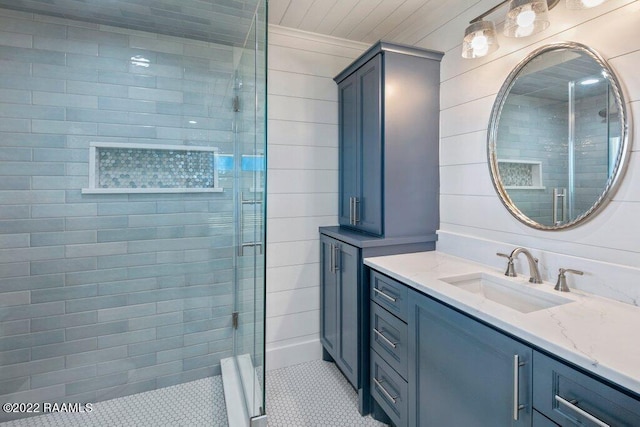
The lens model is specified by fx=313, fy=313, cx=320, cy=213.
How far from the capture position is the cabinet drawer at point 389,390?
151 cm

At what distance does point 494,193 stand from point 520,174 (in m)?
0.17

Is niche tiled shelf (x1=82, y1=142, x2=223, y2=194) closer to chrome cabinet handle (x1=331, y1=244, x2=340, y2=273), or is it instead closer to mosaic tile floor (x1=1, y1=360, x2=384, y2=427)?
chrome cabinet handle (x1=331, y1=244, x2=340, y2=273)

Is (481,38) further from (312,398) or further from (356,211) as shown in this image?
(312,398)

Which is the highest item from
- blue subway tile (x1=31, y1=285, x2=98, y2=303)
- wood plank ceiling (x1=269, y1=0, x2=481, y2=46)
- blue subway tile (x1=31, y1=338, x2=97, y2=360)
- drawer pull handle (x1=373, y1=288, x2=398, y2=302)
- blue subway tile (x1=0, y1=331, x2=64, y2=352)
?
wood plank ceiling (x1=269, y1=0, x2=481, y2=46)

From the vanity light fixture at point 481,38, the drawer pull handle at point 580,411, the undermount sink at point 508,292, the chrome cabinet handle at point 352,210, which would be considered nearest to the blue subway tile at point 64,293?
the chrome cabinet handle at point 352,210

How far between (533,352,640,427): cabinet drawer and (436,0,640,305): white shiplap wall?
1.89 feet

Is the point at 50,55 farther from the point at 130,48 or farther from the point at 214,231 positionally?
the point at 214,231

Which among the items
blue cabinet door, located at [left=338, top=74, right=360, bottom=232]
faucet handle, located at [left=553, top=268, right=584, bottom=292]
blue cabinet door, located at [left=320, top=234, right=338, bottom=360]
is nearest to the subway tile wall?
blue cabinet door, located at [left=320, top=234, right=338, bottom=360]

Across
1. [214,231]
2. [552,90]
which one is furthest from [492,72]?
[214,231]

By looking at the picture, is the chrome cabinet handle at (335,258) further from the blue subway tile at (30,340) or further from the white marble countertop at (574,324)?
the blue subway tile at (30,340)

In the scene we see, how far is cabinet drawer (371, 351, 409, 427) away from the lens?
1509 mm

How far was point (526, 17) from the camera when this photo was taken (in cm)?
134

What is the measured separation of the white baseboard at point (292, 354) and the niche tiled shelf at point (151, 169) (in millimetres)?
1275

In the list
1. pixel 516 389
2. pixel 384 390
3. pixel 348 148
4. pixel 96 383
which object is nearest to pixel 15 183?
pixel 96 383
